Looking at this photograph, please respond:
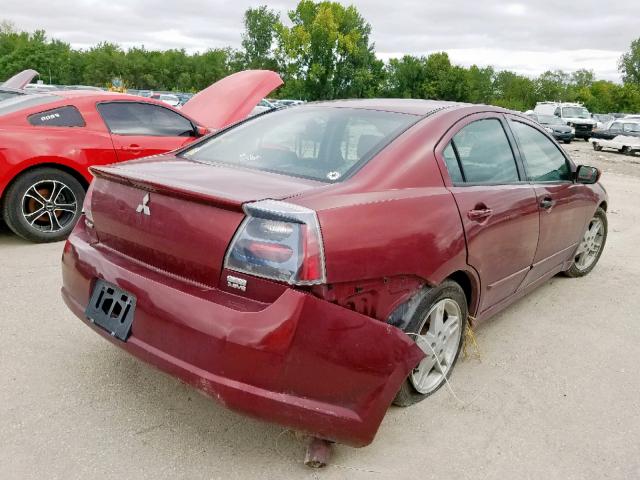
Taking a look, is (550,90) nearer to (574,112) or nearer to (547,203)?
(574,112)

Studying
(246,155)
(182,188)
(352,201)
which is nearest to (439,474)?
(352,201)

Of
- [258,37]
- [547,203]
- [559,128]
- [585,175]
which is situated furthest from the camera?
[258,37]

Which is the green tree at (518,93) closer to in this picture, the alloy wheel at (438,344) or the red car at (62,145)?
the red car at (62,145)

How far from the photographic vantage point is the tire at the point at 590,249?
4830mm

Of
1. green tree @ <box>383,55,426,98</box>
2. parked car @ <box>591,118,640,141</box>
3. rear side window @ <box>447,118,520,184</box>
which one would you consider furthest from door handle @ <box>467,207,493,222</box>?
green tree @ <box>383,55,426,98</box>

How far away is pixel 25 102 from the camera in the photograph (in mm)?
5484

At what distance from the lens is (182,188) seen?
228 centimetres

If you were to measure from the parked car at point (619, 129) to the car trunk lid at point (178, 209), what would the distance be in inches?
956

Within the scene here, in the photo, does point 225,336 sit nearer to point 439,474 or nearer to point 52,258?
point 439,474

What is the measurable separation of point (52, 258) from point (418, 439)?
12.0 feet

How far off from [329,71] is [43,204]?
231 feet

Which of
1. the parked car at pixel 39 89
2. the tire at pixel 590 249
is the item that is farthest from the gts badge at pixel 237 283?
the parked car at pixel 39 89

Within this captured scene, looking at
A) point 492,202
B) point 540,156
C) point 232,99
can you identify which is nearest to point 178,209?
point 492,202

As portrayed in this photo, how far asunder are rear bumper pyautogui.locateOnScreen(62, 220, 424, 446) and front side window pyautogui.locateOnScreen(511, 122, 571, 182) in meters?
1.88
